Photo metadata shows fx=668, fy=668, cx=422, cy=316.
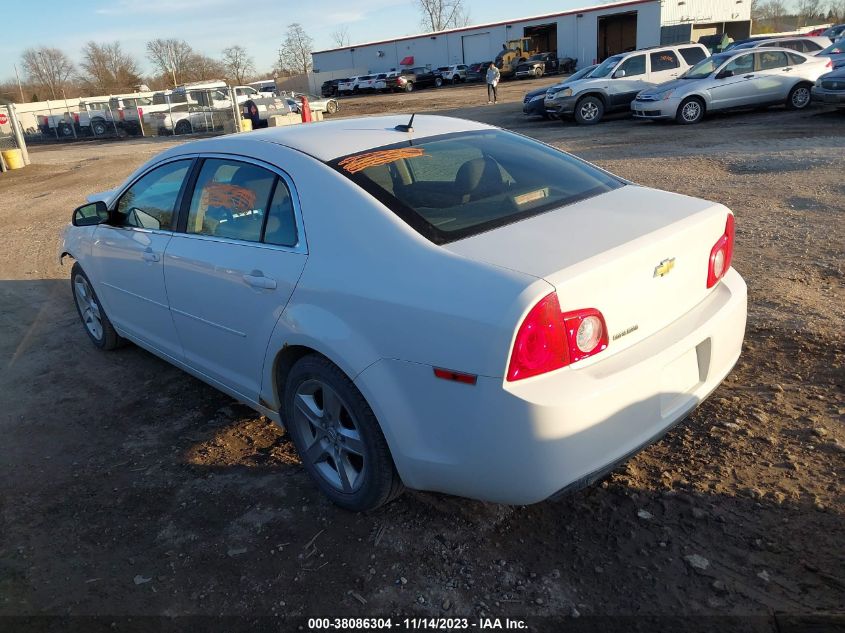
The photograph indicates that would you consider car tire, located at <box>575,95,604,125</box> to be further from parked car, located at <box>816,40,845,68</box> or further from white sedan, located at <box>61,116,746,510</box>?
white sedan, located at <box>61,116,746,510</box>

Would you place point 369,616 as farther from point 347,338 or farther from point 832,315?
point 832,315

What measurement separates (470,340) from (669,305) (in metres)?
0.92

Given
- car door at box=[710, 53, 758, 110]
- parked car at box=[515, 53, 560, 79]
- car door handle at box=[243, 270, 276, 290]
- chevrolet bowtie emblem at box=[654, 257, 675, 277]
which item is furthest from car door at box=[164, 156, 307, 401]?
parked car at box=[515, 53, 560, 79]

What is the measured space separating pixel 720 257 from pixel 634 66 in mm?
17342

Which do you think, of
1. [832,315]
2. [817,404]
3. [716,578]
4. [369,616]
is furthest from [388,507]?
[832,315]

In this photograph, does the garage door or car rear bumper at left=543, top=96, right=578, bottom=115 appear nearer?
car rear bumper at left=543, top=96, right=578, bottom=115

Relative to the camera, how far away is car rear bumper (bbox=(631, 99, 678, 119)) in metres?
15.8

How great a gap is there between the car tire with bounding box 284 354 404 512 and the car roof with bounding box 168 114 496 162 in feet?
3.40

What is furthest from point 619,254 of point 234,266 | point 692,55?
point 692,55

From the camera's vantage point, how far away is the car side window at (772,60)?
15836 millimetres

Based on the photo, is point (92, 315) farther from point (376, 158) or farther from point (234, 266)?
point (376, 158)

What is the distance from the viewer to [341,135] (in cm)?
345

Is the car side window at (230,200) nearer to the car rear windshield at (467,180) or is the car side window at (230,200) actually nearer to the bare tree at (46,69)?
the car rear windshield at (467,180)

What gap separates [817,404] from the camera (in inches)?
138
